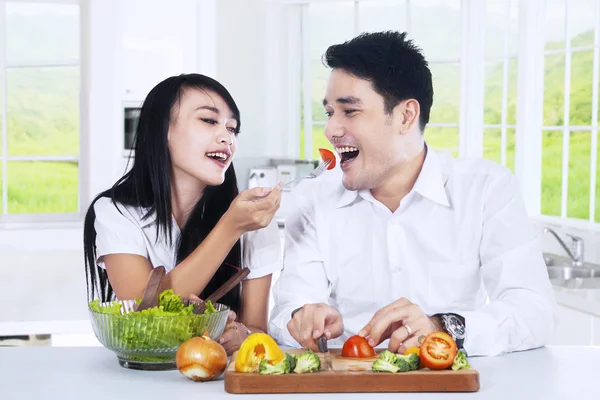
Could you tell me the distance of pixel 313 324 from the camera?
201 centimetres

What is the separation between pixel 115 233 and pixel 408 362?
0.95 metres

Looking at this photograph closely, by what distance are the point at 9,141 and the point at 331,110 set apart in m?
3.48

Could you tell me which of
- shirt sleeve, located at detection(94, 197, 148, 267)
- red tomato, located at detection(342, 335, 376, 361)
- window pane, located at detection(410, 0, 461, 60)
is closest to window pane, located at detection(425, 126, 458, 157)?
window pane, located at detection(410, 0, 461, 60)

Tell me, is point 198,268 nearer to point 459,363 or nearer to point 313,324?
point 313,324

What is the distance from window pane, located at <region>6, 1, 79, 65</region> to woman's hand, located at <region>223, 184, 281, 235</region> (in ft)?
11.0

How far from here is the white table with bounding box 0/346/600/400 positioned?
5.38ft

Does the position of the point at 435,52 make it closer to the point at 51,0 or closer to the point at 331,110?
the point at 51,0

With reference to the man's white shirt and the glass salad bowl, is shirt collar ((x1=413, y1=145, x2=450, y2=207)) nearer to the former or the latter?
the man's white shirt

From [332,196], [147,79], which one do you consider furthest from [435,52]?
[332,196]

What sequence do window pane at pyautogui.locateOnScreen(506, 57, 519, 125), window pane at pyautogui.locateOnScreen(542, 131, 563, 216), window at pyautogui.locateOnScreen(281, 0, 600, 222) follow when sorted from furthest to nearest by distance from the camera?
window pane at pyautogui.locateOnScreen(542, 131, 563, 216) < window pane at pyautogui.locateOnScreen(506, 57, 519, 125) < window at pyautogui.locateOnScreen(281, 0, 600, 222)

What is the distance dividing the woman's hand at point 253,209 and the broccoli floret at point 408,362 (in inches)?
24.4

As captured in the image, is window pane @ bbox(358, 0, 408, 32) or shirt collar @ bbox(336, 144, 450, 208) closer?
shirt collar @ bbox(336, 144, 450, 208)

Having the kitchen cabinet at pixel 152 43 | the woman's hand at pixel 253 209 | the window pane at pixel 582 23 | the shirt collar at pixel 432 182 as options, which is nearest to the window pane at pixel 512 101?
the window pane at pixel 582 23

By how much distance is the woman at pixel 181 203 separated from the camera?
2.34 metres
